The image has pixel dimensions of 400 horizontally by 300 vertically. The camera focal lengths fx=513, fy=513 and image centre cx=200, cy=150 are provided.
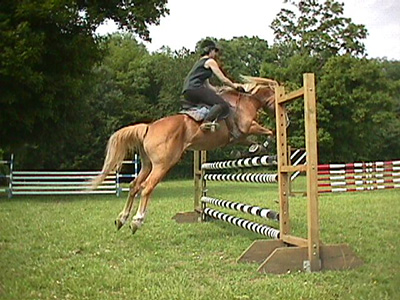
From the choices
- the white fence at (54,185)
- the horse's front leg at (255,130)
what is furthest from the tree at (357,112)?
the white fence at (54,185)

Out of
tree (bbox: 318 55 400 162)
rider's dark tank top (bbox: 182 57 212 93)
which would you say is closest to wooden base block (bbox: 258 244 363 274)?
tree (bbox: 318 55 400 162)

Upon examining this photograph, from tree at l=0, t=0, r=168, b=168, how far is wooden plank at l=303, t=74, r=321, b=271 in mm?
2873

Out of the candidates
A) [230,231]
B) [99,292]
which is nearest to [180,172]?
[230,231]

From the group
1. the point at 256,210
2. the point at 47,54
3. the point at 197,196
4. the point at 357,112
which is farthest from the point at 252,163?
the point at 47,54

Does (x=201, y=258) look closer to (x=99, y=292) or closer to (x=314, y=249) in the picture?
(x=314, y=249)

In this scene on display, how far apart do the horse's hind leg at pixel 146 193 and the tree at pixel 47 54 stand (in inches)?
83.3

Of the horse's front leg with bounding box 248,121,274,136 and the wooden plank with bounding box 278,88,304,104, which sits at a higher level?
the wooden plank with bounding box 278,88,304,104

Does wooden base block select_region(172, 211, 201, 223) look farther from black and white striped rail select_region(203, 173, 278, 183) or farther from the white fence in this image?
the white fence

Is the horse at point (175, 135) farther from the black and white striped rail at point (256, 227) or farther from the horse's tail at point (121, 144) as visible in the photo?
the black and white striped rail at point (256, 227)

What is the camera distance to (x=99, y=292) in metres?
1.90

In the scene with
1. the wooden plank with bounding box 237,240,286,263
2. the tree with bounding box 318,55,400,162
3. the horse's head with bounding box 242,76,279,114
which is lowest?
the wooden plank with bounding box 237,240,286,263

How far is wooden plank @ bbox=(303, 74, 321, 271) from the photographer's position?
7.50 feet

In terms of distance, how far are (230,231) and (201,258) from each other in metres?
1.11

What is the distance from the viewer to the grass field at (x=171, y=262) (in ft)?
4.99
